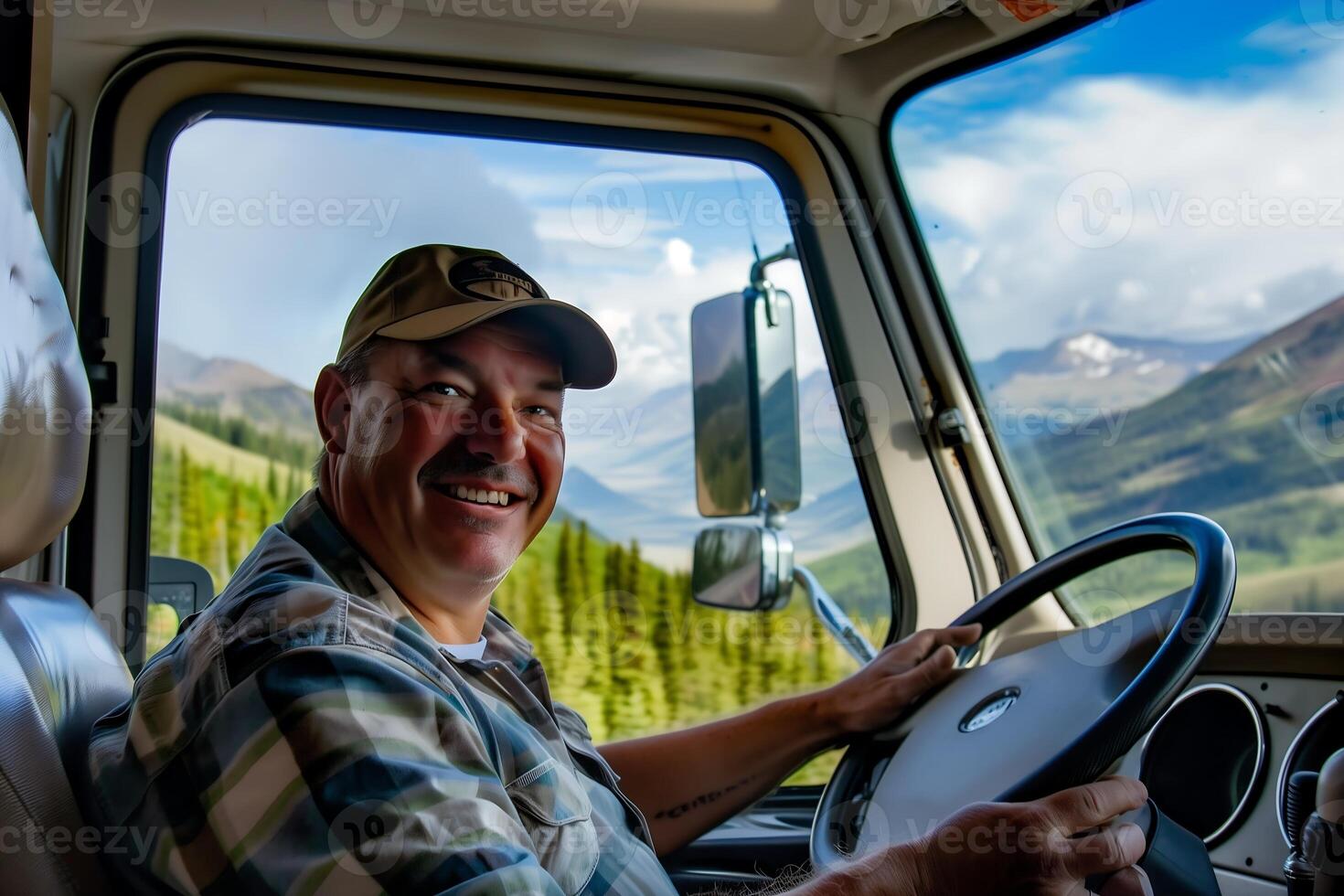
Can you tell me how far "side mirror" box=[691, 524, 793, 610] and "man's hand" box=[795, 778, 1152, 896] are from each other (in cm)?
85

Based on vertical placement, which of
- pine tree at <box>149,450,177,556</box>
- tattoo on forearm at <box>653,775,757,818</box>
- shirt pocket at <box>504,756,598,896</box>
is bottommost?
tattoo on forearm at <box>653,775,757,818</box>

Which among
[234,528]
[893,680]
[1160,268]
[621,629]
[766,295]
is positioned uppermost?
[1160,268]

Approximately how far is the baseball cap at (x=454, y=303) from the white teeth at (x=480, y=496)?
0.22 metres

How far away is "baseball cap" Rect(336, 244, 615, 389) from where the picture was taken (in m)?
1.58

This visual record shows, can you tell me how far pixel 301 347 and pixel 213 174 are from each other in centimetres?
48

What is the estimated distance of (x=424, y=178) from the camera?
7.48 feet

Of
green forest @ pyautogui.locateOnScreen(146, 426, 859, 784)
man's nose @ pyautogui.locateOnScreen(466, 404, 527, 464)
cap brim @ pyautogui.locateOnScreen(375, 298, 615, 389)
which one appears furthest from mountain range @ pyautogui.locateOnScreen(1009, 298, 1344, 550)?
man's nose @ pyautogui.locateOnScreen(466, 404, 527, 464)

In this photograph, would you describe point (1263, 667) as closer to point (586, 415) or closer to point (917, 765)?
point (917, 765)

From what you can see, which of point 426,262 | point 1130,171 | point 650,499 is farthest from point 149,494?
point 1130,171

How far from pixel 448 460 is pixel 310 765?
640mm

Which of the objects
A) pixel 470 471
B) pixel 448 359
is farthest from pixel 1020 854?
pixel 448 359

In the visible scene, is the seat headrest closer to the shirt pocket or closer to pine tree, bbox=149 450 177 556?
the shirt pocket

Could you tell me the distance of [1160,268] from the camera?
7.61 feet

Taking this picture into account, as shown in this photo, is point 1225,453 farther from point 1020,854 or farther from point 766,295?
point 1020,854
